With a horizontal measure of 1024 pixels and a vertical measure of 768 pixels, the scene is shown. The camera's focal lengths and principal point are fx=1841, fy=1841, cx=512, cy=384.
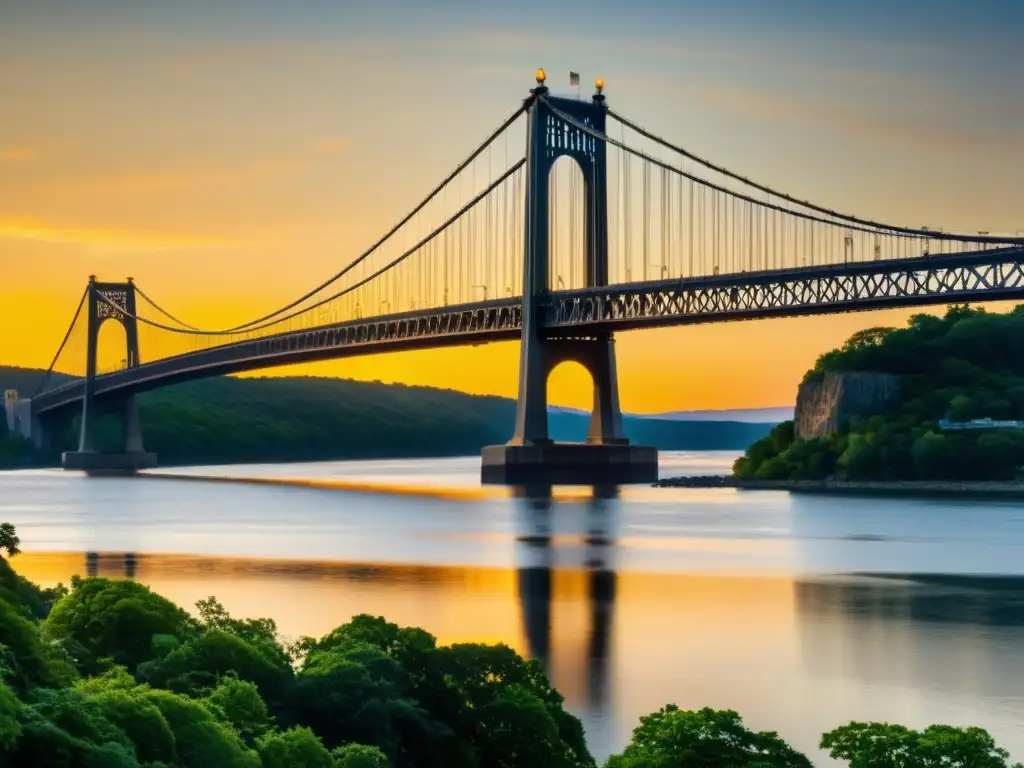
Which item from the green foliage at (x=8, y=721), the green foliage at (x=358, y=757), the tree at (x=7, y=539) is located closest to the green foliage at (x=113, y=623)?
the tree at (x=7, y=539)

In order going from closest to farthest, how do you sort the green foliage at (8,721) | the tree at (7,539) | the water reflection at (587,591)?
the green foliage at (8,721), the tree at (7,539), the water reflection at (587,591)

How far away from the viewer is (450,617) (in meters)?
25.2

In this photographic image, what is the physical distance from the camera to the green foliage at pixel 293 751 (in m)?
9.34

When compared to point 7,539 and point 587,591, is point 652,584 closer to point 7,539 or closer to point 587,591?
point 587,591

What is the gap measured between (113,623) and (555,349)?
209ft

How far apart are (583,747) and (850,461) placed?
221 ft


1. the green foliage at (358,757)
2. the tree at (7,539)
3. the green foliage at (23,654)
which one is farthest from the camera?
the tree at (7,539)

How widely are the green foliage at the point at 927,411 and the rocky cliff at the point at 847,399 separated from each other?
2.40 ft

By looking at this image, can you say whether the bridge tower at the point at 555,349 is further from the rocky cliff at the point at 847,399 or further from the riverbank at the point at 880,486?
the rocky cliff at the point at 847,399

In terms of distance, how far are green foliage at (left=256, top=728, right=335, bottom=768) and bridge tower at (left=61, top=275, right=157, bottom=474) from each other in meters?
99.6

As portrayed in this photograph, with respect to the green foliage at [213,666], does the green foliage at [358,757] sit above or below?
below

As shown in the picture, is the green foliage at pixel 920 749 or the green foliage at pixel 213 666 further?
the green foliage at pixel 213 666

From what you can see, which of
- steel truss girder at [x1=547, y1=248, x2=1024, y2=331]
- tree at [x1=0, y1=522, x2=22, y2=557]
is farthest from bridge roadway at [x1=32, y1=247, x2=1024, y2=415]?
tree at [x1=0, y1=522, x2=22, y2=557]

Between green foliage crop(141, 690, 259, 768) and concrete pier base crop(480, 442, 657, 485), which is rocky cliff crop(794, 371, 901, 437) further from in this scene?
green foliage crop(141, 690, 259, 768)
